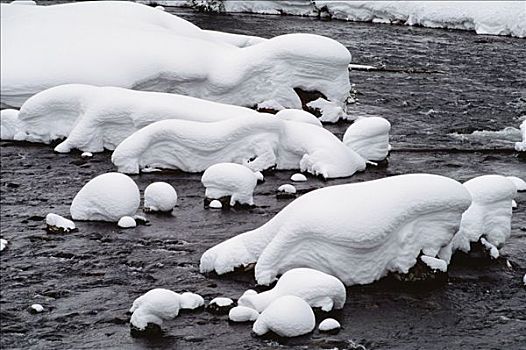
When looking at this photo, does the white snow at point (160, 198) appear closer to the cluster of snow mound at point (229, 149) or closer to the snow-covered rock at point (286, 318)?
the cluster of snow mound at point (229, 149)

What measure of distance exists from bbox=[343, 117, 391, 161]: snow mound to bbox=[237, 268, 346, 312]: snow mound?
6520 mm

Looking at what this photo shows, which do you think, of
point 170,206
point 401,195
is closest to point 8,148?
point 170,206

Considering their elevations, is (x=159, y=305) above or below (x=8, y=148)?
above

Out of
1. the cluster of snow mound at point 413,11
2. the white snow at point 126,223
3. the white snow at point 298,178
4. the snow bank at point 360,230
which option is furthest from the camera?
the cluster of snow mound at point 413,11

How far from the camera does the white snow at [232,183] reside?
1316 centimetres

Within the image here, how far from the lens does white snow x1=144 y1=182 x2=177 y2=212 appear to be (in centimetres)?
1288

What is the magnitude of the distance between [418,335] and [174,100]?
26.5 ft

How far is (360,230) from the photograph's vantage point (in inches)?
396

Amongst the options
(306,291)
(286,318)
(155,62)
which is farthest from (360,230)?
(155,62)

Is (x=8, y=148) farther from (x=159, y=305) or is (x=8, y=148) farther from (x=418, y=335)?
(x=418, y=335)

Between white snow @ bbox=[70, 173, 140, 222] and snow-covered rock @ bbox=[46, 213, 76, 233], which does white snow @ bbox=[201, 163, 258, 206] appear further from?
snow-covered rock @ bbox=[46, 213, 76, 233]

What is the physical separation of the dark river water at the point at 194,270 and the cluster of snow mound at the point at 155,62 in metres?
1.41

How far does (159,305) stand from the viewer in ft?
29.9

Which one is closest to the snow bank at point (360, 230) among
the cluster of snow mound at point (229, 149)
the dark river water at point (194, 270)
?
the dark river water at point (194, 270)
